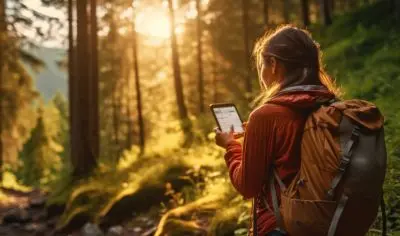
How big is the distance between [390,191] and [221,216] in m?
2.76

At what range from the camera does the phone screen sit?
12.0 feet

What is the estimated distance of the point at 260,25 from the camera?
1108 inches

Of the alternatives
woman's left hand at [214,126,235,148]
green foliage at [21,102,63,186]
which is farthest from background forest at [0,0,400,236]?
green foliage at [21,102,63,186]

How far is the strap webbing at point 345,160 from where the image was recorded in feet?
8.46

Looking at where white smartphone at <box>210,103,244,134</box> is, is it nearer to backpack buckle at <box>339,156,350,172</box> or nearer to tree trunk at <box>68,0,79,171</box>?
backpack buckle at <box>339,156,350,172</box>

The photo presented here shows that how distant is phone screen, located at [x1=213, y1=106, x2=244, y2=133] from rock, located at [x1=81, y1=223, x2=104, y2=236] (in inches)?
324

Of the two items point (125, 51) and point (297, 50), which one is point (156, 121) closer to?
point (125, 51)

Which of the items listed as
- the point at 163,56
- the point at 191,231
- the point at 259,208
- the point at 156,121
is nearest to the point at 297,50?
the point at 259,208

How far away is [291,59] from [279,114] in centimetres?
33

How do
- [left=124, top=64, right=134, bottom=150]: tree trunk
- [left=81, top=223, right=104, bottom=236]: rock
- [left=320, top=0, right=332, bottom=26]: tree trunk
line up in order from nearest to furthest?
[left=81, top=223, right=104, bottom=236]: rock < [left=320, top=0, right=332, bottom=26]: tree trunk < [left=124, top=64, right=134, bottom=150]: tree trunk

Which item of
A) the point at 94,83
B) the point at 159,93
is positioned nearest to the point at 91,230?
the point at 94,83

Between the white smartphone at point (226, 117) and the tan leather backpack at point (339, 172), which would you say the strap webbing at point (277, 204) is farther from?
the white smartphone at point (226, 117)

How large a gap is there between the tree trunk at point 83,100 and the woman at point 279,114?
46.3 feet

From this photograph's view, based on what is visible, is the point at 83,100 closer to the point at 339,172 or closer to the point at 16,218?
the point at 16,218
